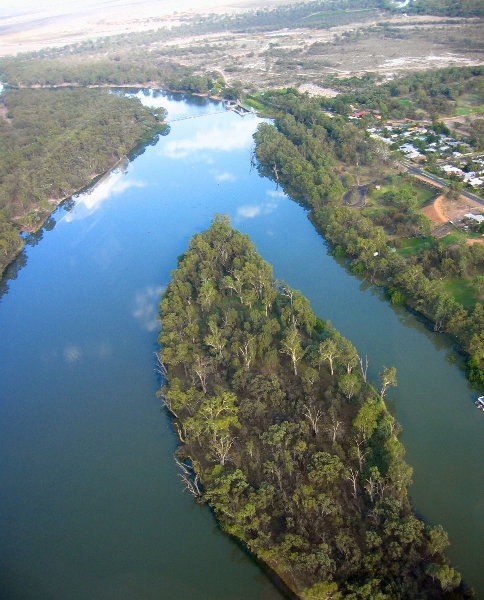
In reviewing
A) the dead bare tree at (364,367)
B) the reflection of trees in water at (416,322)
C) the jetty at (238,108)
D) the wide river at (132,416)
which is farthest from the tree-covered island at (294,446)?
the jetty at (238,108)

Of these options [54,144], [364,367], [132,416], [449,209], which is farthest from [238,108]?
[132,416]

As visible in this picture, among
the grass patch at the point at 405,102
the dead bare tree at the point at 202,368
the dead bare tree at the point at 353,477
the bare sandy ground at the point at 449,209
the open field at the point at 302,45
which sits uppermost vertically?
the open field at the point at 302,45

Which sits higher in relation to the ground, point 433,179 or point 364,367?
point 433,179

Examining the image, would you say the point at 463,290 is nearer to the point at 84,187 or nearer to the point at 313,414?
the point at 313,414

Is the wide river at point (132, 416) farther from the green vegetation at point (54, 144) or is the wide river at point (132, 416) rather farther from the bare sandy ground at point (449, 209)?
the bare sandy ground at point (449, 209)

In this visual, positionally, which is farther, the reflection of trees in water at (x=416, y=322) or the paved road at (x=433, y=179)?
the paved road at (x=433, y=179)

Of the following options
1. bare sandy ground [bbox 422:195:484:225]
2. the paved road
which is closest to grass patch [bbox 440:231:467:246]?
bare sandy ground [bbox 422:195:484:225]

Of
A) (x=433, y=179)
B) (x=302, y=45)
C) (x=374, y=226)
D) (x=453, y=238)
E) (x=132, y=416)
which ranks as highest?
(x=302, y=45)
